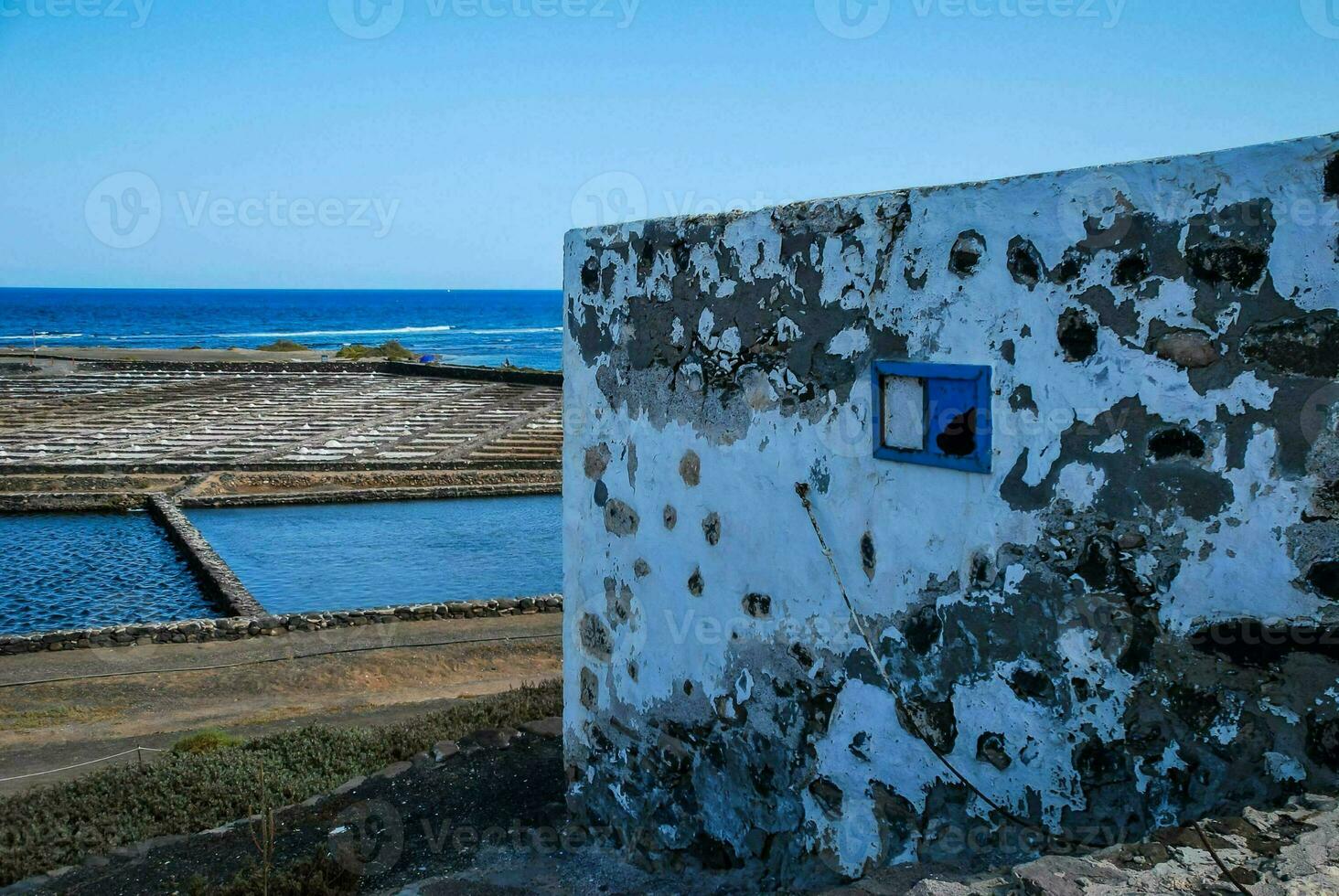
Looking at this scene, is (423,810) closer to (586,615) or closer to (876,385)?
(586,615)

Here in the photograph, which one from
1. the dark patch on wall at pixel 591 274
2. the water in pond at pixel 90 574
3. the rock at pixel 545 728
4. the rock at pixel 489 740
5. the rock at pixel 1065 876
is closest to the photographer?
the rock at pixel 1065 876

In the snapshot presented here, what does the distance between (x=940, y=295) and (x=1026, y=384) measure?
0.40 m

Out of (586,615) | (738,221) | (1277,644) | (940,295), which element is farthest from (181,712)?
(1277,644)

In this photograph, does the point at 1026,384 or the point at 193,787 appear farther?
the point at 193,787

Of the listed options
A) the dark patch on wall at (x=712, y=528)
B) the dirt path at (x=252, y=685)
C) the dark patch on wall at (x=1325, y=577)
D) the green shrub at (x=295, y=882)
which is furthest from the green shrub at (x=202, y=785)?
the dark patch on wall at (x=1325, y=577)

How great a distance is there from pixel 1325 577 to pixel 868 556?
4.57 ft

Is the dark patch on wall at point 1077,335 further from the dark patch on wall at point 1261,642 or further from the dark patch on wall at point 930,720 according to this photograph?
the dark patch on wall at point 930,720

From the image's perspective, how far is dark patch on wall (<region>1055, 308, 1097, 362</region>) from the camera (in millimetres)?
3146

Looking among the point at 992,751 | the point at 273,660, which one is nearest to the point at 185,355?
the point at 273,660

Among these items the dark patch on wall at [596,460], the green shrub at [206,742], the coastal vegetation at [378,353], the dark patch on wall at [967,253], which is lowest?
the green shrub at [206,742]

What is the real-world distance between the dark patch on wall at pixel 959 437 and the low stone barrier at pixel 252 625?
429 inches

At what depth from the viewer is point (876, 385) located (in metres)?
3.72

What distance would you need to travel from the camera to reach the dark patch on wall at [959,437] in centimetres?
346

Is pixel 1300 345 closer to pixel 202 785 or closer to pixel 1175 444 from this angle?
pixel 1175 444
